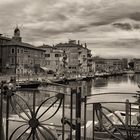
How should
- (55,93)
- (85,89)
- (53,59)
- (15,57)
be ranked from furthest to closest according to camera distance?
(53,59) < (15,57) < (85,89) < (55,93)

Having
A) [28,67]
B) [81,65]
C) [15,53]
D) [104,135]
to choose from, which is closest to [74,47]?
[81,65]

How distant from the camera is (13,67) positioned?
8719 centimetres

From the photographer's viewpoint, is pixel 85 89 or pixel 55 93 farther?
pixel 85 89

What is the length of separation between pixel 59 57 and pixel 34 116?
4799 inches

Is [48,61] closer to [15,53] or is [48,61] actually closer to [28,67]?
[28,67]

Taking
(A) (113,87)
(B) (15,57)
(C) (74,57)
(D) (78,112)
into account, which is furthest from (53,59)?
(D) (78,112)

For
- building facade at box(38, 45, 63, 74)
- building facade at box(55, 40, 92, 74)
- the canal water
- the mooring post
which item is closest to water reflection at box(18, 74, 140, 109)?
the canal water

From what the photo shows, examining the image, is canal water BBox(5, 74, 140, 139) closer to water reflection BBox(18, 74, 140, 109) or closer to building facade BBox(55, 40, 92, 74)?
water reflection BBox(18, 74, 140, 109)

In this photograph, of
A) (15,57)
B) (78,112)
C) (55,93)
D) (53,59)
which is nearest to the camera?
(78,112)

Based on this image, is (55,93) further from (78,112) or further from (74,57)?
(74,57)

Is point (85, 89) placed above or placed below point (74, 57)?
below

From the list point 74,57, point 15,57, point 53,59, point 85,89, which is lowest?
point 85,89

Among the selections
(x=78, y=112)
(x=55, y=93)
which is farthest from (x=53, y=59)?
(x=78, y=112)

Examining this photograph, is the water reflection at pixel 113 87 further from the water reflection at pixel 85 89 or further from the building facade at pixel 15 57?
the building facade at pixel 15 57
